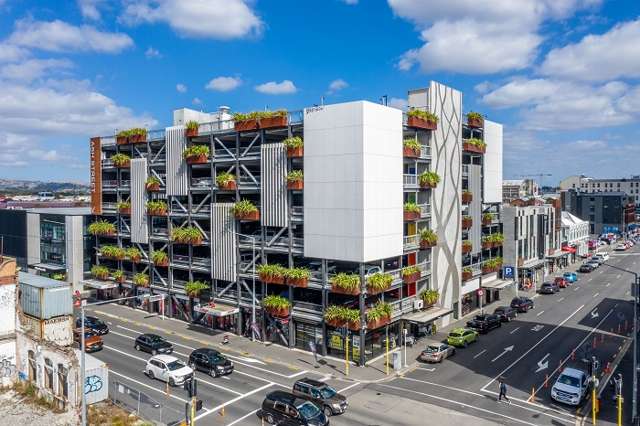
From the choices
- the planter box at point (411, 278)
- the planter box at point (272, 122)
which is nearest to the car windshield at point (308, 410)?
the planter box at point (411, 278)

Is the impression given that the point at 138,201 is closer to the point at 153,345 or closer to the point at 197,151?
the point at 197,151

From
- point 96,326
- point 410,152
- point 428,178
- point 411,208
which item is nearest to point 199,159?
point 96,326

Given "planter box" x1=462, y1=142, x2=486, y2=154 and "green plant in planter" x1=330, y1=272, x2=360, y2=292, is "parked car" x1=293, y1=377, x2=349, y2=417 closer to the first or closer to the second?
"green plant in planter" x1=330, y1=272, x2=360, y2=292

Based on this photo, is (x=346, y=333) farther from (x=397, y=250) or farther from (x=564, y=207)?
(x=564, y=207)

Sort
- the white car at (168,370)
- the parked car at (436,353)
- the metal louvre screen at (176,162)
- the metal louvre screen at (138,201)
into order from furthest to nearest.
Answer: the metal louvre screen at (138,201) → the metal louvre screen at (176,162) → the parked car at (436,353) → the white car at (168,370)

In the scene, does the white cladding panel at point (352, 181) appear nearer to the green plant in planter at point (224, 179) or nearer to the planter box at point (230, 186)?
the planter box at point (230, 186)

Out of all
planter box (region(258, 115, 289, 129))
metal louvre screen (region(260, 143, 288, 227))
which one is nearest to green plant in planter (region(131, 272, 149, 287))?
metal louvre screen (region(260, 143, 288, 227))
